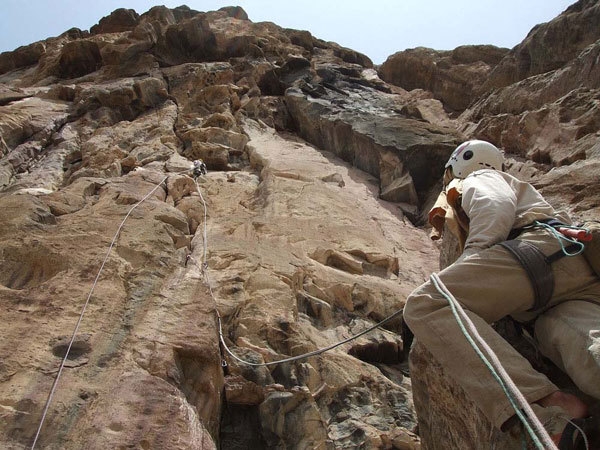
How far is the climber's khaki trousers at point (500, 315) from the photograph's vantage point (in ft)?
8.98

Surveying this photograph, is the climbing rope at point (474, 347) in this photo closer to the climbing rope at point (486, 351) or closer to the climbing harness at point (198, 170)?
the climbing rope at point (486, 351)

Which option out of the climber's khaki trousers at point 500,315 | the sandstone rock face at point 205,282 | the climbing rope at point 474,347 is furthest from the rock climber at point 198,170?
the climber's khaki trousers at point 500,315

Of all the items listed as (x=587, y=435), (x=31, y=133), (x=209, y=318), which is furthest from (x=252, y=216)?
(x=31, y=133)

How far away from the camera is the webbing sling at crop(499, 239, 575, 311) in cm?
302

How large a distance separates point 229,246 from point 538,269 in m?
4.28

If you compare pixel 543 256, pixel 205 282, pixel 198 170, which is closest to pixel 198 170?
pixel 198 170

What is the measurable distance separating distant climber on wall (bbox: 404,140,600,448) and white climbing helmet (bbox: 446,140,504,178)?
1042 millimetres

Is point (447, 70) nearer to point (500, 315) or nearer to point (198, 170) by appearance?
point (198, 170)

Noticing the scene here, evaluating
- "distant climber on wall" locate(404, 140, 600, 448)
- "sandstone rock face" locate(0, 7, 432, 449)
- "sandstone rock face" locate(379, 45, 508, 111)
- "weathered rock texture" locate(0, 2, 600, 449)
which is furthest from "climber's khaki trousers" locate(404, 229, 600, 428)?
"sandstone rock face" locate(379, 45, 508, 111)

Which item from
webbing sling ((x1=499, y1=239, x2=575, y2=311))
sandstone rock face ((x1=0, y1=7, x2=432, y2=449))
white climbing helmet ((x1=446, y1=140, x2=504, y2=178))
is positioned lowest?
sandstone rock face ((x1=0, y1=7, x2=432, y2=449))

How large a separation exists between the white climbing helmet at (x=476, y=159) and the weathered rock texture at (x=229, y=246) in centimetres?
162

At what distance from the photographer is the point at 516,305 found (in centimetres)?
311

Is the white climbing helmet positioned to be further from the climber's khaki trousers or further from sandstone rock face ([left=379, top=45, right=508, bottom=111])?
sandstone rock face ([left=379, top=45, right=508, bottom=111])

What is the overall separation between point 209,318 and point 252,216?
3.56 meters
